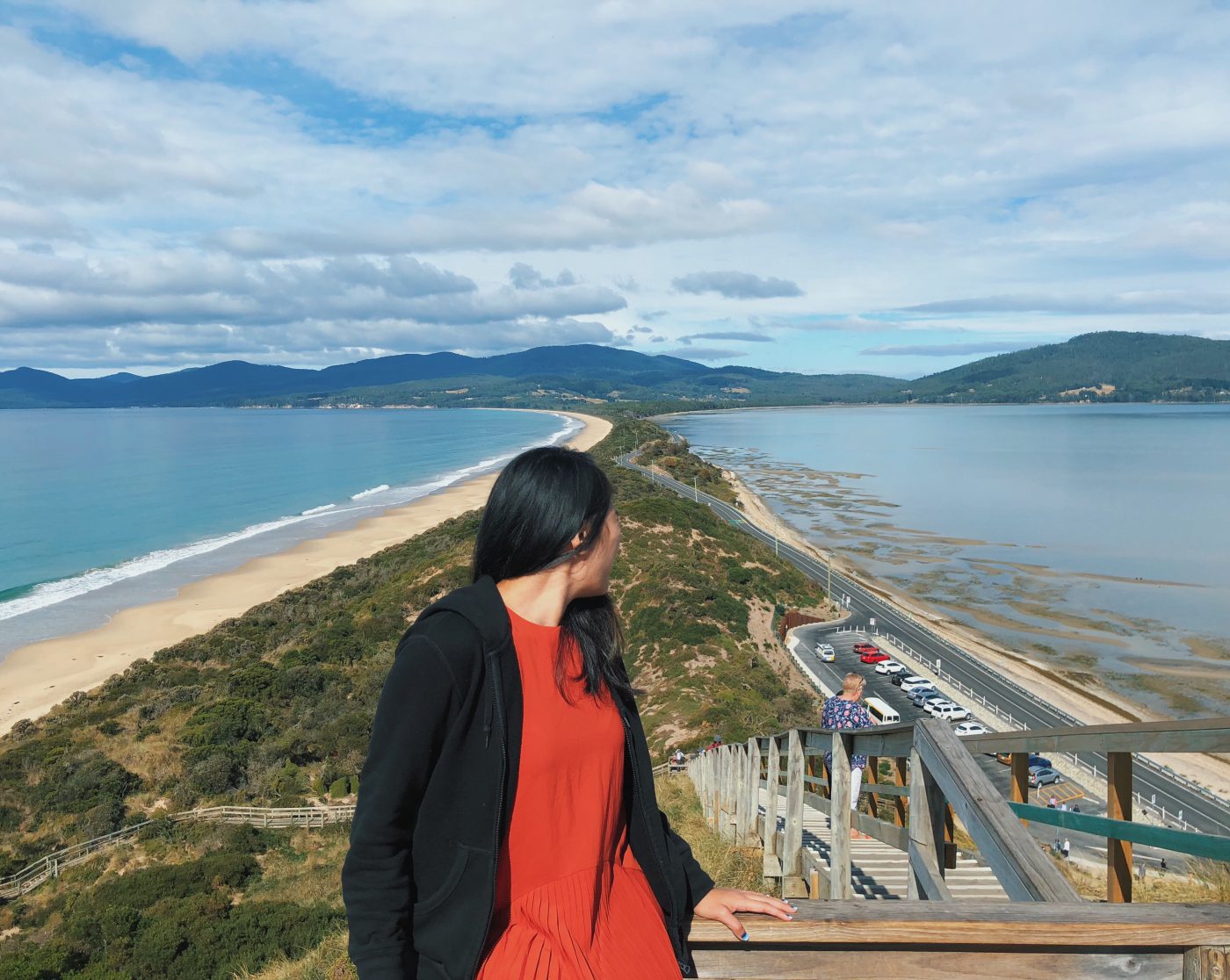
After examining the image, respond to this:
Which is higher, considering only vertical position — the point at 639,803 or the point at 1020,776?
the point at 639,803

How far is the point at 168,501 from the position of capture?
66.9 metres

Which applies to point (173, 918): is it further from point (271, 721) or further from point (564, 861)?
point (564, 861)

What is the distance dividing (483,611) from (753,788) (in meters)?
5.10

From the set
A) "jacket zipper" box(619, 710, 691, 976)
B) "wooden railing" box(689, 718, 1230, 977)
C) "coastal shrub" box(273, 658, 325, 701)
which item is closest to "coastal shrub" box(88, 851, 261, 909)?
"coastal shrub" box(273, 658, 325, 701)

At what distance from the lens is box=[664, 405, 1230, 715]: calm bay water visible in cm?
3344

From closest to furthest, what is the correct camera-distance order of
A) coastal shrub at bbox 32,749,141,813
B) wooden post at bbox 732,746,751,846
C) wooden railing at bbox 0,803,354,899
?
wooden post at bbox 732,746,751,846 < wooden railing at bbox 0,803,354,899 < coastal shrub at bbox 32,749,141,813

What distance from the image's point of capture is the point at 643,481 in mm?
60156

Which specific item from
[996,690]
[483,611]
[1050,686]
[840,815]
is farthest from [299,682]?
[1050,686]

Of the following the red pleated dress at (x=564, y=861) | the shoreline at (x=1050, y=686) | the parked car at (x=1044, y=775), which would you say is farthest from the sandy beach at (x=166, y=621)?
the shoreline at (x=1050, y=686)

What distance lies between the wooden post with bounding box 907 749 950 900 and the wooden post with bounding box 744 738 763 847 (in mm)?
3358

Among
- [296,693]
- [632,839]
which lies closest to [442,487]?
[296,693]

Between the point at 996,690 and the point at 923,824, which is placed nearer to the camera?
the point at 923,824

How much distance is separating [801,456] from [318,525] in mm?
75303

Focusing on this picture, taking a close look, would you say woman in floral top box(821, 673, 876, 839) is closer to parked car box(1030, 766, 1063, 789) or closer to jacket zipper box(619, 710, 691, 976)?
jacket zipper box(619, 710, 691, 976)
